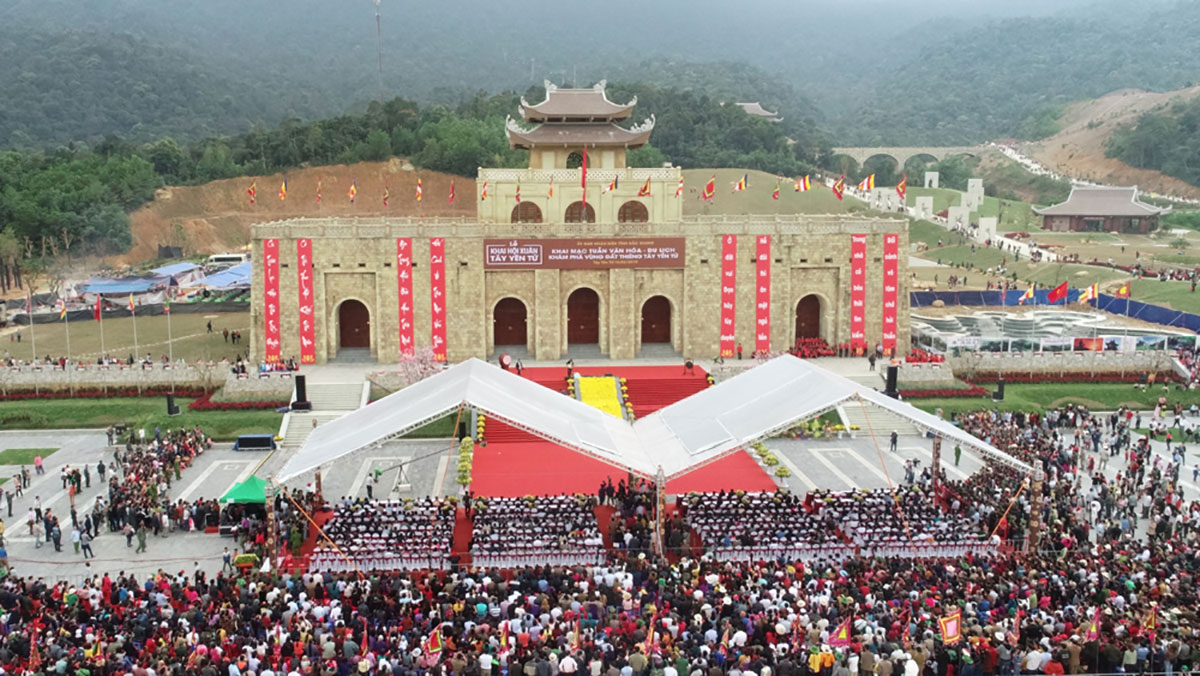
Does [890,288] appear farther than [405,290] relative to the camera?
Yes

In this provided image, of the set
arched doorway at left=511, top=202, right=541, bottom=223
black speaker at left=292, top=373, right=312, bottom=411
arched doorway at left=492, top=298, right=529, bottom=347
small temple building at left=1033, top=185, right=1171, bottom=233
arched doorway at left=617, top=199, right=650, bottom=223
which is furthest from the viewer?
small temple building at left=1033, top=185, right=1171, bottom=233

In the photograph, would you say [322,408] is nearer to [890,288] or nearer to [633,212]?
[633,212]

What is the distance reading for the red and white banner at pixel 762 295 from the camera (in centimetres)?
4528

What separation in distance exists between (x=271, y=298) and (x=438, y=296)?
715 cm

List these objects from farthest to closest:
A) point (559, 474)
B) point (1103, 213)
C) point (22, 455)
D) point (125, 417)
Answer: point (1103, 213), point (125, 417), point (22, 455), point (559, 474)

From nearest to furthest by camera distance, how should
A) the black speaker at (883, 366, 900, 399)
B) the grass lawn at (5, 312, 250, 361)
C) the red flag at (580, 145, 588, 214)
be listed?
the black speaker at (883, 366, 900, 399)
the red flag at (580, 145, 588, 214)
the grass lawn at (5, 312, 250, 361)

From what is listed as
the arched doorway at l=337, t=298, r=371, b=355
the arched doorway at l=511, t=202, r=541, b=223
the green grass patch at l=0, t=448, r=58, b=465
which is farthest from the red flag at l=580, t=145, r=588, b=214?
the green grass patch at l=0, t=448, r=58, b=465

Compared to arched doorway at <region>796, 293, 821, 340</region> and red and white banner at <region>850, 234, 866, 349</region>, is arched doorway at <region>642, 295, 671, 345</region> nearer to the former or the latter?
arched doorway at <region>796, 293, 821, 340</region>

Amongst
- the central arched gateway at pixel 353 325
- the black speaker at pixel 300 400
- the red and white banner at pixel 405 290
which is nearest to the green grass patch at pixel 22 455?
the black speaker at pixel 300 400

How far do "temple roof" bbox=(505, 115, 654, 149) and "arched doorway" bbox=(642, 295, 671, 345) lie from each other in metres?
7.71

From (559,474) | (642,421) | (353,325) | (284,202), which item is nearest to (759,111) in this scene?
(284,202)

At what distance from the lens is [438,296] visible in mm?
44656

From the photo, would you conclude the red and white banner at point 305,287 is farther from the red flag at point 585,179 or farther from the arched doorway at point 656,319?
the arched doorway at point 656,319

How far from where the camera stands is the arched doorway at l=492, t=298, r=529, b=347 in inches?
1845
